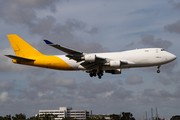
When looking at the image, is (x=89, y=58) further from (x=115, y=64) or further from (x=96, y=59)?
(x=115, y=64)

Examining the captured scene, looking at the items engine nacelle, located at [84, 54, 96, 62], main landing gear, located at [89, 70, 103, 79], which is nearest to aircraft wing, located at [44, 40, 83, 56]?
engine nacelle, located at [84, 54, 96, 62]

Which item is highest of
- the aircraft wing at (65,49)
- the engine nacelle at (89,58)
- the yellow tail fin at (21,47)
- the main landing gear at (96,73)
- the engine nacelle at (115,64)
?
the yellow tail fin at (21,47)

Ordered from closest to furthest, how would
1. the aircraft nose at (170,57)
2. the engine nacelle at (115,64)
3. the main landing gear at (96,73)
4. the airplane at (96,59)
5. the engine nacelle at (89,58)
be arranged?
the engine nacelle at (89,58) → the engine nacelle at (115,64) → the airplane at (96,59) → the aircraft nose at (170,57) → the main landing gear at (96,73)

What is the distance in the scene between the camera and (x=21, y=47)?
53438 mm

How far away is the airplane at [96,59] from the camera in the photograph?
153 feet

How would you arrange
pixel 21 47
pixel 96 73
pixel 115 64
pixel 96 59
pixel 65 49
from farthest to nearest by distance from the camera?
pixel 21 47
pixel 96 73
pixel 96 59
pixel 115 64
pixel 65 49

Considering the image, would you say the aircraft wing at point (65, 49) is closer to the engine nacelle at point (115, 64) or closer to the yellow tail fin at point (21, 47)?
the engine nacelle at point (115, 64)

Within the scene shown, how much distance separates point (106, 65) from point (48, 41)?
1229 centimetres

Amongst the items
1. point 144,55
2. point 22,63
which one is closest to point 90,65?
point 144,55

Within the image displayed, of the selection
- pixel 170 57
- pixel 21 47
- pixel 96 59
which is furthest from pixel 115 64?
pixel 21 47

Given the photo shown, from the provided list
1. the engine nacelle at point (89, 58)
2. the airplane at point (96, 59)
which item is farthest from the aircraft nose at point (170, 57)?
the engine nacelle at point (89, 58)

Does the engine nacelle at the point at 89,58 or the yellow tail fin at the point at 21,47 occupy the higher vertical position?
the yellow tail fin at the point at 21,47

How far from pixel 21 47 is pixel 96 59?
663 inches

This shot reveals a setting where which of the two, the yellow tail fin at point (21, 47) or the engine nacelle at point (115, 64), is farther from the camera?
Result: the yellow tail fin at point (21, 47)
